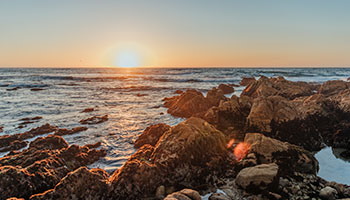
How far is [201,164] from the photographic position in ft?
21.4

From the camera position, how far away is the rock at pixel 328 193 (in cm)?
533

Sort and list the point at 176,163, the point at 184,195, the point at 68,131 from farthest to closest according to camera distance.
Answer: the point at 68,131
the point at 176,163
the point at 184,195

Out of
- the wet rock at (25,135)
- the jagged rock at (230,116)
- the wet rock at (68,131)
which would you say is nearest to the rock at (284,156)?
the jagged rock at (230,116)

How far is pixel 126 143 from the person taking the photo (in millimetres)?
10312

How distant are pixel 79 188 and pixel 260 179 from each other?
4519 mm

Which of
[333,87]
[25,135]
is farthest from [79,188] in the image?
[333,87]

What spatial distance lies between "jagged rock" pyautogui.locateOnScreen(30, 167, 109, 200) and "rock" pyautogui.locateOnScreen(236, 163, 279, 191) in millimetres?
3595

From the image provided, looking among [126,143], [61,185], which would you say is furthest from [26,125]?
[61,185]

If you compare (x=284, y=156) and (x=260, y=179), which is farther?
(x=284, y=156)

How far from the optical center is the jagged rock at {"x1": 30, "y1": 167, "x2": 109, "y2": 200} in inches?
193

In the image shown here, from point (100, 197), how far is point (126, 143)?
5121mm

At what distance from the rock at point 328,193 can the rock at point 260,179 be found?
1152mm

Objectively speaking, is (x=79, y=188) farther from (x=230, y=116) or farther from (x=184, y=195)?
(x=230, y=116)

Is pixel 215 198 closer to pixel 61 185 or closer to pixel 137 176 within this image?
pixel 137 176
